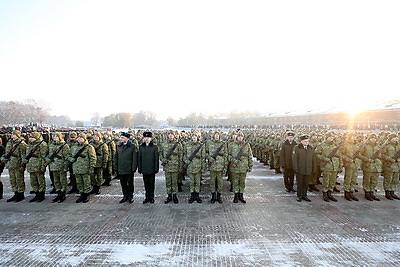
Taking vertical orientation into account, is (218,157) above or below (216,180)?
above

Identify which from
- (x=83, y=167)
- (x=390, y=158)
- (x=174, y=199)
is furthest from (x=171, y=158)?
(x=390, y=158)

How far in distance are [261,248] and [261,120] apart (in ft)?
242

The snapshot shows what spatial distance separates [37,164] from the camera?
24.3 ft

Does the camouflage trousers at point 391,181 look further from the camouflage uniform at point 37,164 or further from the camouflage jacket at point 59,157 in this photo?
the camouflage uniform at point 37,164

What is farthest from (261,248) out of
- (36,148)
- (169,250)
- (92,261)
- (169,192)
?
(36,148)

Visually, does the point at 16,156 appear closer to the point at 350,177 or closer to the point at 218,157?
the point at 218,157

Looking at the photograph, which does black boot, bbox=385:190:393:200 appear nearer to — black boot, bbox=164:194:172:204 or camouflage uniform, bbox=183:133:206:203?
camouflage uniform, bbox=183:133:206:203

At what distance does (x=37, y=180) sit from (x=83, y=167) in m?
1.58

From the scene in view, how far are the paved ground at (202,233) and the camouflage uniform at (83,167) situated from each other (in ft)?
1.24

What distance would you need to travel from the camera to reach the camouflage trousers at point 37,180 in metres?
7.52

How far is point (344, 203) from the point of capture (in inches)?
282

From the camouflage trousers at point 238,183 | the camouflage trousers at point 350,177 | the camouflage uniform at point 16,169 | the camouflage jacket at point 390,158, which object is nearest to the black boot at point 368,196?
the camouflage trousers at point 350,177

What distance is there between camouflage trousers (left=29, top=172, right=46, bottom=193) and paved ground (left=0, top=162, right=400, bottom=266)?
0.46 metres

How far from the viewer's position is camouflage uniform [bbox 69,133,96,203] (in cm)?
728
